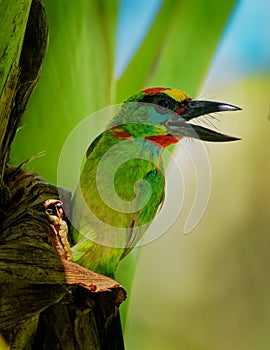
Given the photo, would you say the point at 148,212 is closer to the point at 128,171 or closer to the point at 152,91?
the point at 128,171

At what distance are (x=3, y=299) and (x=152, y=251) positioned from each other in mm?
290

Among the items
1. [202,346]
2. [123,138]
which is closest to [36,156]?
[123,138]

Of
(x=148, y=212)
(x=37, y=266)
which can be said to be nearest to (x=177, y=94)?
(x=148, y=212)

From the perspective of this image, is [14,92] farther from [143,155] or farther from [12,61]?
[143,155]

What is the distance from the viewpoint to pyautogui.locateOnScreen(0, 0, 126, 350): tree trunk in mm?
624

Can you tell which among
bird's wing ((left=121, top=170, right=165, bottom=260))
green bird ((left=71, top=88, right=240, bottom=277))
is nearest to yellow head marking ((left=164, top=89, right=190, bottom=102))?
green bird ((left=71, top=88, right=240, bottom=277))

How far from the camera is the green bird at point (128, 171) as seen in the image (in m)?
0.77

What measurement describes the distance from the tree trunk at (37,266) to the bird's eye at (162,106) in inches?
6.6

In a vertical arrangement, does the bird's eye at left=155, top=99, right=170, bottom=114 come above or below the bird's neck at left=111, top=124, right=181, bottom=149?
above

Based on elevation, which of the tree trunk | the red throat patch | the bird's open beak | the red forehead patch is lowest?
the tree trunk

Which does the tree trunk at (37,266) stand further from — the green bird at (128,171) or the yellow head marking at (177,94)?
the yellow head marking at (177,94)

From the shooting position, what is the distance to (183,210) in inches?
33.6

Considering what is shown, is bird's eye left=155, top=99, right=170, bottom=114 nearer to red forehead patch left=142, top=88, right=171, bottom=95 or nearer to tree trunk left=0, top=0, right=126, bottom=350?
red forehead patch left=142, top=88, right=171, bottom=95

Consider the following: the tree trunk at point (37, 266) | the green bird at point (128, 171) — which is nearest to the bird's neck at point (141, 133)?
the green bird at point (128, 171)
